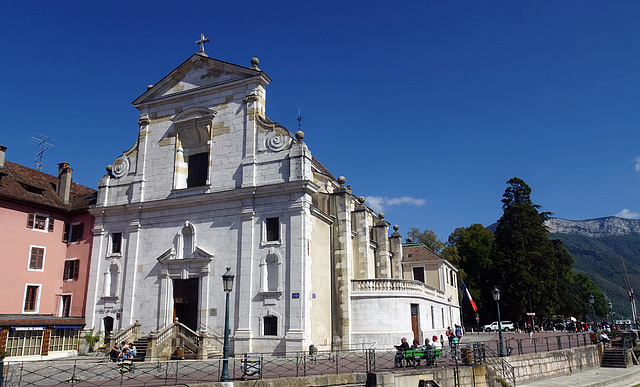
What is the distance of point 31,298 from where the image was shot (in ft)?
99.6

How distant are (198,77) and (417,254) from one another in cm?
3087

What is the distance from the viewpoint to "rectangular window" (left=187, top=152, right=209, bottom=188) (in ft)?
103

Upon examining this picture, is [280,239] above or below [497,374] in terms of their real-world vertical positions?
above

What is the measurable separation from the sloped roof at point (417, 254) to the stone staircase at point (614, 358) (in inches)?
713

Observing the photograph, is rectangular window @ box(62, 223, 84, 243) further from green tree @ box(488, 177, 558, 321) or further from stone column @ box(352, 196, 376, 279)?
green tree @ box(488, 177, 558, 321)

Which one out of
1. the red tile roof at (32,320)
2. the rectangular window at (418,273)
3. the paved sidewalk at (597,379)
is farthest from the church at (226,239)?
the rectangular window at (418,273)

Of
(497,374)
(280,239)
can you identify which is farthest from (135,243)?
(497,374)

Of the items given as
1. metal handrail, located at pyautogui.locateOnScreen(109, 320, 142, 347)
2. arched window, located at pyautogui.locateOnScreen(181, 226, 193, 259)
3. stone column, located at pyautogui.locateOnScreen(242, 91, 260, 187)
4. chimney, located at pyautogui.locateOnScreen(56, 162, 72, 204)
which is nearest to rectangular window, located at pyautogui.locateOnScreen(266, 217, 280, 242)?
stone column, located at pyautogui.locateOnScreen(242, 91, 260, 187)

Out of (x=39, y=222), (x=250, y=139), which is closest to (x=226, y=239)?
(x=250, y=139)

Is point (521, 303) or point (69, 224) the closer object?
point (69, 224)

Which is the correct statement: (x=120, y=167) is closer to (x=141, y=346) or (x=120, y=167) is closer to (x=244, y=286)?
(x=141, y=346)

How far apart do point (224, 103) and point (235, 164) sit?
445 cm

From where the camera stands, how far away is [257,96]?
98.2 ft

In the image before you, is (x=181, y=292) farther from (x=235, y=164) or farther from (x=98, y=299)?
(x=235, y=164)
